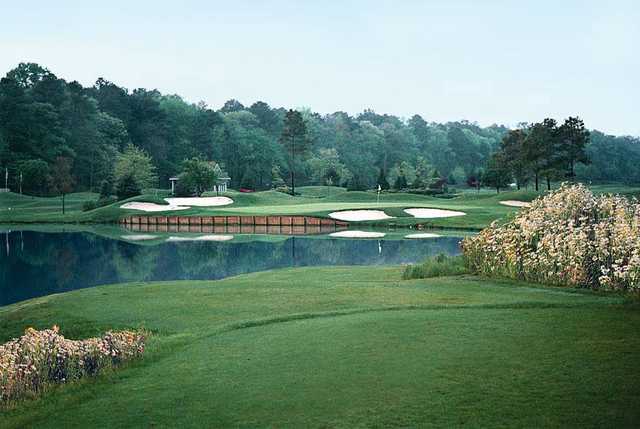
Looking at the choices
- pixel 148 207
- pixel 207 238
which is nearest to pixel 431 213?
pixel 207 238

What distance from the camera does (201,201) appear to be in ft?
210

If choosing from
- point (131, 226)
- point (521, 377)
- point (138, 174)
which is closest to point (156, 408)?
point (521, 377)

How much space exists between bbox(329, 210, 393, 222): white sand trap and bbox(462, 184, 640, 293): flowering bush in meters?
29.9

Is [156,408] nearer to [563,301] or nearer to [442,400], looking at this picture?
[442,400]

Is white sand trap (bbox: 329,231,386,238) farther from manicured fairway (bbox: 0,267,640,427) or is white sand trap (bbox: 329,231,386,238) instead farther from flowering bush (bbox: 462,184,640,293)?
manicured fairway (bbox: 0,267,640,427)

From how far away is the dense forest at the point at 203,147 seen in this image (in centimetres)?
8256

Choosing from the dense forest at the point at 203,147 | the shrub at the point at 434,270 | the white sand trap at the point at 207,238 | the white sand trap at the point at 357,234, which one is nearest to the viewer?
the shrub at the point at 434,270

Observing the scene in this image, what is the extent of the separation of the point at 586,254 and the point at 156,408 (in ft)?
35.6

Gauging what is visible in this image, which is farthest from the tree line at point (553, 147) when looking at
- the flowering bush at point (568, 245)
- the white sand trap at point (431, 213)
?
the flowering bush at point (568, 245)

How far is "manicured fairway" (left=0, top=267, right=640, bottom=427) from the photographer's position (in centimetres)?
632

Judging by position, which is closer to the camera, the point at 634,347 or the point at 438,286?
the point at 634,347

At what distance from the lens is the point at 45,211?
65.8 m

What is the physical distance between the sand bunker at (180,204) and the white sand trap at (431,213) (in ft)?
61.6

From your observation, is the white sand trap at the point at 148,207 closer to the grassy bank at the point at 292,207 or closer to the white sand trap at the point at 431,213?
the grassy bank at the point at 292,207
